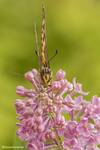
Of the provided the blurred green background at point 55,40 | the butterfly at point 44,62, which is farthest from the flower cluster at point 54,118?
the blurred green background at point 55,40

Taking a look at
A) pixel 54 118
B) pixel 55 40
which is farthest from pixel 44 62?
pixel 55 40

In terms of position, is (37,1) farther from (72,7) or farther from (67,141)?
(67,141)

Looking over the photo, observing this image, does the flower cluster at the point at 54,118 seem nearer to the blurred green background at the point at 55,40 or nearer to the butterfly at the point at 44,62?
the butterfly at the point at 44,62

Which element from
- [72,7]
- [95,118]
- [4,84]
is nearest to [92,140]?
[95,118]

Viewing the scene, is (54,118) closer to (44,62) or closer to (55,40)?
(44,62)

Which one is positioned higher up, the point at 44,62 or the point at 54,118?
the point at 44,62

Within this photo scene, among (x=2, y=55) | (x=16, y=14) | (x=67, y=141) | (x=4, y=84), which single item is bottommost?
(x=67, y=141)

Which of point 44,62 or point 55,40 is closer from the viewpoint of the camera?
point 44,62
